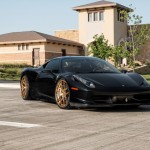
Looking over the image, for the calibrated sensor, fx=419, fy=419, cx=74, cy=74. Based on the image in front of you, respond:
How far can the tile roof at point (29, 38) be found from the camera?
44438 mm

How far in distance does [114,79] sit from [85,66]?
43.1 inches

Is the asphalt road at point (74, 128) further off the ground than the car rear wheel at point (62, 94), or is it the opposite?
the car rear wheel at point (62, 94)

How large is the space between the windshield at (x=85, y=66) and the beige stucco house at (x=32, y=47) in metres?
33.3

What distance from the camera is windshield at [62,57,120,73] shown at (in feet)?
32.7

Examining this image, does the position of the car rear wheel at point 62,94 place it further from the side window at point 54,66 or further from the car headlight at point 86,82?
the side window at point 54,66

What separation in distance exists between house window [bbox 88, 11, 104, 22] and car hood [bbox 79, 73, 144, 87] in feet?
125

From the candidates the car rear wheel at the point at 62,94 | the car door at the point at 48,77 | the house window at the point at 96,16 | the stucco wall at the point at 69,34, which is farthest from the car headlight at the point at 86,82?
the stucco wall at the point at 69,34

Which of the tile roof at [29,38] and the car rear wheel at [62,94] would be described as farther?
the tile roof at [29,38]

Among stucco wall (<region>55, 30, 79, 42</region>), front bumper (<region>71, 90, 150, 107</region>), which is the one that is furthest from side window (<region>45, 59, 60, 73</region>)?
stucco wall (<region>55, 30, 79, 42</region>)

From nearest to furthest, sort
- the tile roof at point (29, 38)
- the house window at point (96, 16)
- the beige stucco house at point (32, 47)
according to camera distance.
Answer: the tile roof at point (29, 38) < the beige stucco house at point (32, 47) < the house window at point (96, 16)

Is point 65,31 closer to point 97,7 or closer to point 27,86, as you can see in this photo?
point 97,7

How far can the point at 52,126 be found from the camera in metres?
6.84

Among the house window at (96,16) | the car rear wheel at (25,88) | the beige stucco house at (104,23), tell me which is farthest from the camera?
the house window at (96,16)

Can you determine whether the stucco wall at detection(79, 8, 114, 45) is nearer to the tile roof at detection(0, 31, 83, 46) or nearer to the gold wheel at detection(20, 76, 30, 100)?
the tile roof at detection(0, 31, 83, 46)
